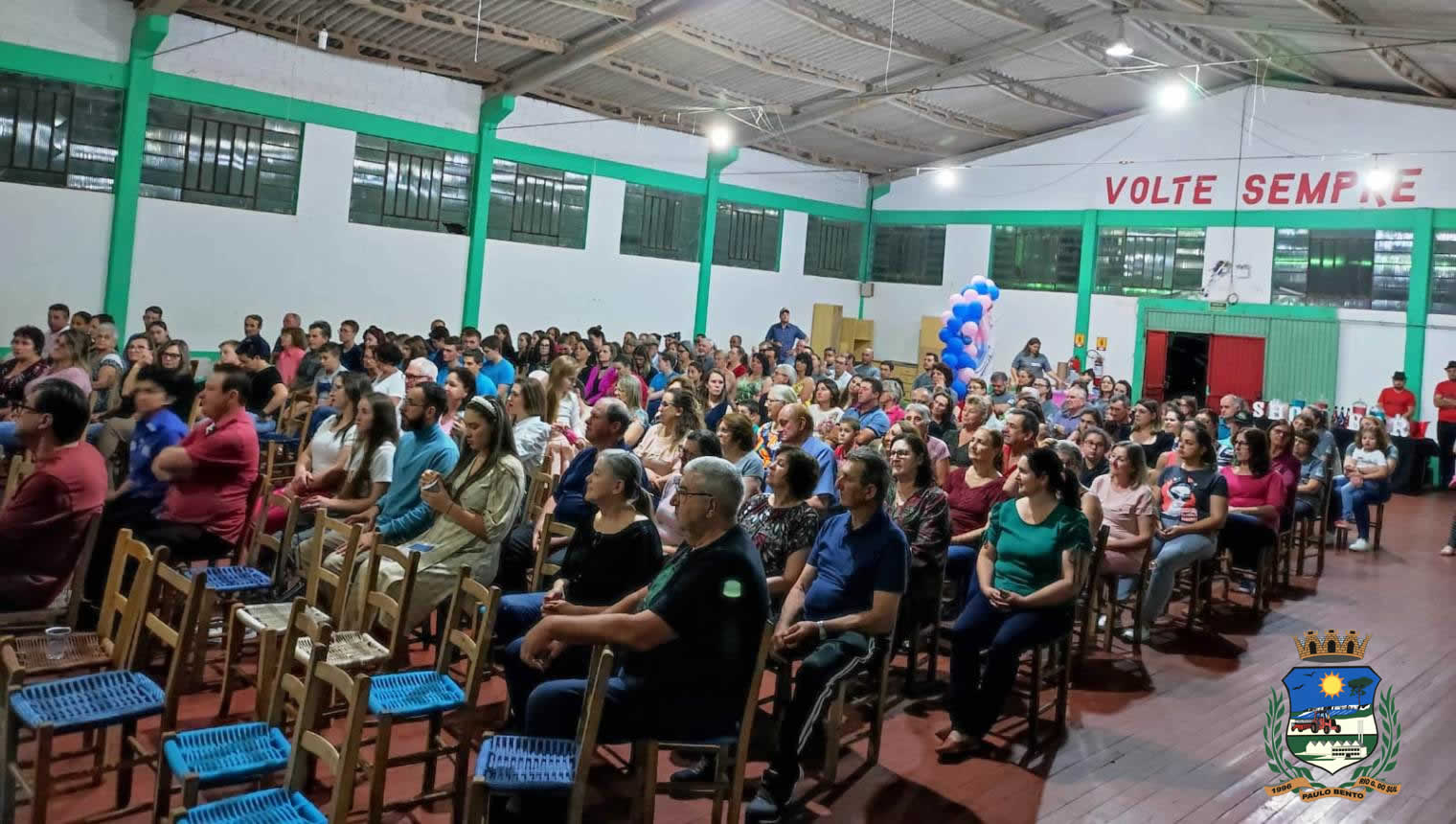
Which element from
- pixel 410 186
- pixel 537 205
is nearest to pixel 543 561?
pixel 410 186

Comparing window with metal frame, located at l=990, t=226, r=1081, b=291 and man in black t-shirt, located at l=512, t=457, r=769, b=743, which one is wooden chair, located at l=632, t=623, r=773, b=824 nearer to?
man in black t-shirt, located at l=512, t=457, r=769, b=743

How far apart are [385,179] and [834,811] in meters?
9.83

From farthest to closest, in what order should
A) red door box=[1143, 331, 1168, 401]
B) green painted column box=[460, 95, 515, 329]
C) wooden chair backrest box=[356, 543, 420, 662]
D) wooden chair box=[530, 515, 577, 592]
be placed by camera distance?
red door box=[1143, 331, 1168, 401] < green painted column box=[460, 95, 515, 329] < wooden chair box=[530, 515, 577, 592] < wooden chair backrest box=[356, 543, 420, 662]

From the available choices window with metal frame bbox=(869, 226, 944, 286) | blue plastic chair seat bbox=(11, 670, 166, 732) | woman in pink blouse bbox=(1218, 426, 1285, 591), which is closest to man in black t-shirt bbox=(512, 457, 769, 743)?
blue plastic chair seat bbox=(11, 670, 166, 732)

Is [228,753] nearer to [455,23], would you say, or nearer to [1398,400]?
[455,23]

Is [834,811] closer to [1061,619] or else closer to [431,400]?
[1061,619]

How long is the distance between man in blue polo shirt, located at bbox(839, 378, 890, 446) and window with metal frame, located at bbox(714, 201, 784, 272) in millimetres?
8486

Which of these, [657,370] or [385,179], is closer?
[657,370]

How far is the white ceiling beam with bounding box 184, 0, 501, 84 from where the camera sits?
9.66m

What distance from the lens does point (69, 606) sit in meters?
3.29

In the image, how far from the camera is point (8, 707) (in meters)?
2.56

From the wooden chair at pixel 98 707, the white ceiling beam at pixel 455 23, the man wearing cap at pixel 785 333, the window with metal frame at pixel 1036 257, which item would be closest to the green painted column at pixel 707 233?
the man wearing cap at pixel 785 333

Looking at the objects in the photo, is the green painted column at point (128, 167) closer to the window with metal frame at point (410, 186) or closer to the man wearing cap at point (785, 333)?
the window with metal frame at point (410, 186)

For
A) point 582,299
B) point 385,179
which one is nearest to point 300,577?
point 385,179
